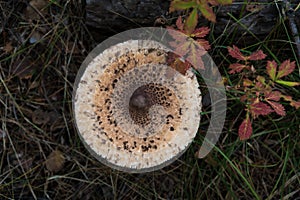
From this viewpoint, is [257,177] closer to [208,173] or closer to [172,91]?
[208,173]

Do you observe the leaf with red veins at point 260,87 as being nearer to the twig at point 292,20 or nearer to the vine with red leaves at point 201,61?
the vine with red leaves at point 201,61

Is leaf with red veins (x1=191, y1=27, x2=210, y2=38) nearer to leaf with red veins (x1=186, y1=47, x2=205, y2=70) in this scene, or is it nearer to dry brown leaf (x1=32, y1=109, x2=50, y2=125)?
leaf with red veins (x1=186, y1=47, x2=205, y2=70)

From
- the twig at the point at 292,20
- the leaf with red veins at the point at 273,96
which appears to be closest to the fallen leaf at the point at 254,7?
the twig at the point at 292,20

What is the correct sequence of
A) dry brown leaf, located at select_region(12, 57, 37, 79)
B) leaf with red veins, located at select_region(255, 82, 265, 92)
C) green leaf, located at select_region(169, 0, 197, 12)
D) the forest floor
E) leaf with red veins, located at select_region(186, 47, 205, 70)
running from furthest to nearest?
dry brown leaf, located at select_region(12, 57, 37, 79) < the forest floor < leaf with red veins, located at select_region(255, 82, 265, 92) < leaf with red veins, located at select_region(186, 47, 205, 70) < green leaf, located at select_region(169, 0, 197, 12)

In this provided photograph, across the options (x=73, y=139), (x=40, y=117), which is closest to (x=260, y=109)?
(x=73, y=139)

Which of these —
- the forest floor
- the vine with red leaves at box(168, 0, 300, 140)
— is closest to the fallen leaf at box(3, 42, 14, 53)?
the forest floor
